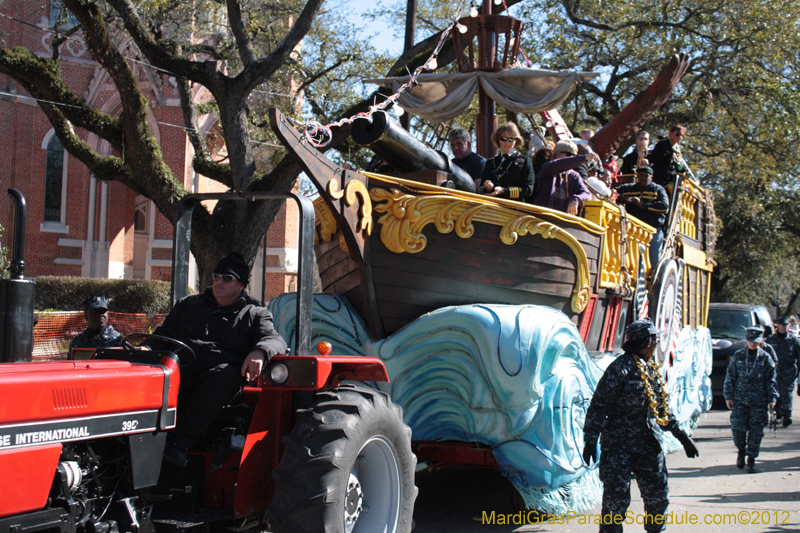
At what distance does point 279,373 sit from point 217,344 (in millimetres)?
501

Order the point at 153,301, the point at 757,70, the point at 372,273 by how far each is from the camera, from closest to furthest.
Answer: the point at 372,273 → the point at 757,70 → the point at 153,301

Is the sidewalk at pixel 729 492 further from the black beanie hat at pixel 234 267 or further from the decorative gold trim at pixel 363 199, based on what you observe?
the black beanie hat at pixel 234 267

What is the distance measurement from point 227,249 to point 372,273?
20.1 ft

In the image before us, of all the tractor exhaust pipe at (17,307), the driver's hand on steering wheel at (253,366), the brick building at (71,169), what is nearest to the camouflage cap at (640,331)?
the driver's hand on steering wheel at (253,366)

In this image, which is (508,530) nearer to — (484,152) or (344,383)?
(344,383)

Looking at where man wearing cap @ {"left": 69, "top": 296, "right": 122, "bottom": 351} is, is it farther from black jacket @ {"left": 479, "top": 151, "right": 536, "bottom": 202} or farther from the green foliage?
the green foliage

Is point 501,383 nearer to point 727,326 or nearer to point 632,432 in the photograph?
point 632,432

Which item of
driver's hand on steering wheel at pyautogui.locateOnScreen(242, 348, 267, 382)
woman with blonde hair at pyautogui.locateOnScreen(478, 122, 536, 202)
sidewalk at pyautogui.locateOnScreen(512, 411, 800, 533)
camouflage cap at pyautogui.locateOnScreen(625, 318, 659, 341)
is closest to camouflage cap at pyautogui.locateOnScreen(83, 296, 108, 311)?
driver's hand on steering wheel at pyautogui.locateOnScreen(242, 348, 267, 382)

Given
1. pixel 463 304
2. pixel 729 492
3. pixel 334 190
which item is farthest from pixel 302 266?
pixel 729 492

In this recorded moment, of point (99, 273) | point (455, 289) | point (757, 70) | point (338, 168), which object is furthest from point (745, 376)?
point (99, 273)

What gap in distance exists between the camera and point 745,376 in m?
8.70

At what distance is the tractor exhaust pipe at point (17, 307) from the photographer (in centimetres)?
402

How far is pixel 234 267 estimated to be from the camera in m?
4.20

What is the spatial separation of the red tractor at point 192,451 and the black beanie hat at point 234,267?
37 cm
